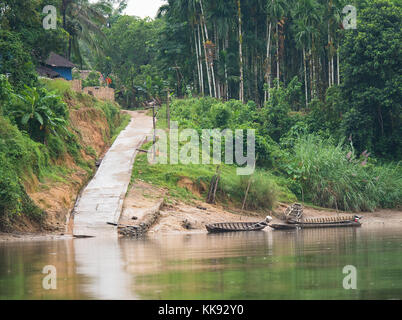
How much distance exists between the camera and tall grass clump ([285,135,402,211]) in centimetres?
3978

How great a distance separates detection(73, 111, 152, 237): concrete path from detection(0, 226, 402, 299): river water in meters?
4.69

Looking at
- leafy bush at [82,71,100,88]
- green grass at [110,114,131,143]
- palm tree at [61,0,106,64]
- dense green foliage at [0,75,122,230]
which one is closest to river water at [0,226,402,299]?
dense green foliage at [0,75,122,230]

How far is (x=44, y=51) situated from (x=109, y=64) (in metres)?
35.2

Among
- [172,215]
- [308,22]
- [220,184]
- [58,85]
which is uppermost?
[308,22]

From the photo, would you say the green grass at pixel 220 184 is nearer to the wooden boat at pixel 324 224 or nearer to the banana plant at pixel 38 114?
the wooden boat at pixel 324 224

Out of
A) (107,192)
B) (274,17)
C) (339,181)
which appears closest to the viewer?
(107,192)

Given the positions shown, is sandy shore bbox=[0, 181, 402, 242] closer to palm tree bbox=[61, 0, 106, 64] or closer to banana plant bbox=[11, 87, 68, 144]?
banana plant bbox=[11, 87, 68, 144]

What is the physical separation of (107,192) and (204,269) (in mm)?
17977

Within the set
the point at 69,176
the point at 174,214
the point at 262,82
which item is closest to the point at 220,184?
the point at 174,214

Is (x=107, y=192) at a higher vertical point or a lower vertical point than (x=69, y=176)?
lower

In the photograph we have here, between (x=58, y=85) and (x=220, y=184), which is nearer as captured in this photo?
(x=220, y=184)

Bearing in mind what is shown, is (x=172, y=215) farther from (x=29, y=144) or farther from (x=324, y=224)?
(x=324, y=224)

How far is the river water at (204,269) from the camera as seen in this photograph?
11930 mm

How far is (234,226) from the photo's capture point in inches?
1232
